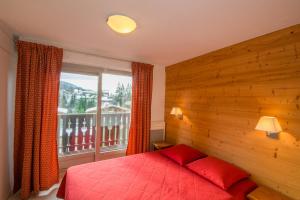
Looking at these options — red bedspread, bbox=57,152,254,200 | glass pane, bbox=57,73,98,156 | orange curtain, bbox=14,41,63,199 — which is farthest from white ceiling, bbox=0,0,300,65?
red bedspread, bbox=57,152,254,200

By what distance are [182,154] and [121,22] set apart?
2.05 meters

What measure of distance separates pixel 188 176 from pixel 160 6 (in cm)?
195

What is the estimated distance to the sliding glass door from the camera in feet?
9.95

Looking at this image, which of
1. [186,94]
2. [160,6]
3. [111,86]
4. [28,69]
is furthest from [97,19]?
[186,94]

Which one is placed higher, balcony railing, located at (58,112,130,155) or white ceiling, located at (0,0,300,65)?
white ceiling, located at (0,0,300,65)

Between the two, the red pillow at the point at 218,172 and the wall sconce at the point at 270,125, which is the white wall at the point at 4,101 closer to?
the red pillow at the point at 218,172

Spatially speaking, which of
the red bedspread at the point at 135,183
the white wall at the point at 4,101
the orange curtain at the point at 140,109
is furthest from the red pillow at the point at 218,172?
the white wall at the point at 4,101

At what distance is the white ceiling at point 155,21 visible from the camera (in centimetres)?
144

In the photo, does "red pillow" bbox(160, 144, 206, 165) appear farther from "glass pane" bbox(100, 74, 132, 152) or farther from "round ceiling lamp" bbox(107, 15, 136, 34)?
"round ceiling lamp" bbox(107, 15, 136, 34)

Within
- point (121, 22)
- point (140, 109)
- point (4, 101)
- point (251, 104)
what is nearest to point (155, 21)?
point (121, 22)

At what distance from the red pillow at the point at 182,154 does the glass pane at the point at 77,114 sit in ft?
5.23

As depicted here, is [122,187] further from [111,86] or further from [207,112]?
[111,86]

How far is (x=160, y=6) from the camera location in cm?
146

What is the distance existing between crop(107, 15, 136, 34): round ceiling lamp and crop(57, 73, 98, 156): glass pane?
1.64 metres
